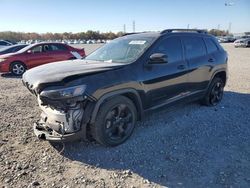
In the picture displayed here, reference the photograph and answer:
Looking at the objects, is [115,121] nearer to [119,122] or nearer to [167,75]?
[119,122]

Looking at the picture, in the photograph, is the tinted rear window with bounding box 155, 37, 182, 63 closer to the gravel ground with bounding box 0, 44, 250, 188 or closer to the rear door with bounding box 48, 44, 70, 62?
the gravel ground with bounding box 0, 44, 250, 188

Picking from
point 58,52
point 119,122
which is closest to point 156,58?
point 119,122

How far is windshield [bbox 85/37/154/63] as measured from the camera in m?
4.59

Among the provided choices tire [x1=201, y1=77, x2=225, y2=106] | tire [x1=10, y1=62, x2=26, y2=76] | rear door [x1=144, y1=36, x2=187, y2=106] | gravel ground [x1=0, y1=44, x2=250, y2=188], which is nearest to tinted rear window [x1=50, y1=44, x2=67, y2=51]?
tire [x1=10, y1=62, x2=26, y2=76]

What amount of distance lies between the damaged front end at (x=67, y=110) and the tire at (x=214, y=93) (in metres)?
3.60

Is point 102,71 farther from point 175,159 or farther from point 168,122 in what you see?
point 168,122

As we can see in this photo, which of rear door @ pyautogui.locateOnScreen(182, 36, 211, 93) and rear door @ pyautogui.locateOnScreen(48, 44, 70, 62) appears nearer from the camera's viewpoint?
rear door @ pyautogui.locateOnScreen(182, 36, 211, 93)

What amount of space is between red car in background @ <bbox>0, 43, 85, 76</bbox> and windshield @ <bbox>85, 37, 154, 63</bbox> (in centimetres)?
675

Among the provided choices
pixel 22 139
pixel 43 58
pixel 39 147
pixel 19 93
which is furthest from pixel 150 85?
pixel 43 58

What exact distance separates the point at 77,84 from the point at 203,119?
3.10 meters

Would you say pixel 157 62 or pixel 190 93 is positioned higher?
pixel 157 62

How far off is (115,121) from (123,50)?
4.85 ft

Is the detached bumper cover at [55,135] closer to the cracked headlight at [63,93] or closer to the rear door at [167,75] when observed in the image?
the cracked headlight at [63,93]

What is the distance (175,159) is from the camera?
3887mm
